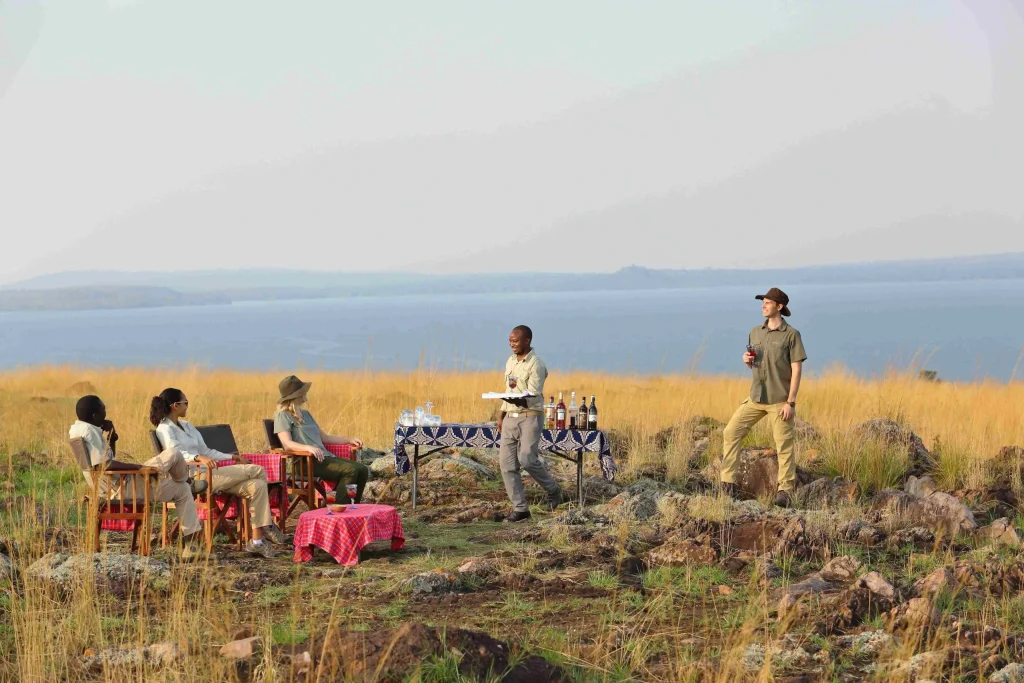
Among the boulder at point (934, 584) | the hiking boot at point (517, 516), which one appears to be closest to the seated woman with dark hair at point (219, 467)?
the hiking boot at point (517, 516)

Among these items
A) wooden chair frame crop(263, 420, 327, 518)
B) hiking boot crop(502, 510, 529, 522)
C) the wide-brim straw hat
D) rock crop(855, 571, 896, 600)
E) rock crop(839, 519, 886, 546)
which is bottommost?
hiking boot crop(502, 510, 529, 522)

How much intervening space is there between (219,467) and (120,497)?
2.44 feet

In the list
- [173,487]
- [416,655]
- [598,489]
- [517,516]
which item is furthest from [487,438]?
[416,655]

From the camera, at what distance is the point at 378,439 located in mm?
12859

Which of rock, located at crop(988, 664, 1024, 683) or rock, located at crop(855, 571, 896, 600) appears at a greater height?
rock, located at crop(855, 571, 896, 600)

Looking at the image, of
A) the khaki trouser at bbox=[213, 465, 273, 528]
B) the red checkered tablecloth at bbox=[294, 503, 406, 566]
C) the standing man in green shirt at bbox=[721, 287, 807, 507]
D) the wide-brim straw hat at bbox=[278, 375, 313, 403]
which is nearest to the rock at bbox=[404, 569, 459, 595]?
the red checkered tablecloth at bbox=[294, 503, 406, 566]

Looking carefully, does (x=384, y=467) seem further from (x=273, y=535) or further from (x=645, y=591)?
(x=645, y=591)

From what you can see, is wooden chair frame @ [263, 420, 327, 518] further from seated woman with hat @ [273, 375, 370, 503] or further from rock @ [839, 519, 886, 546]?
rock @ [839, 519, 886, 546]

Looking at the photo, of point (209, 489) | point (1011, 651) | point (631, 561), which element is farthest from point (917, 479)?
point (209, 489)

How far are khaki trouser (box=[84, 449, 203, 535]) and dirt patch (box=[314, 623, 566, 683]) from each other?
2.72 m

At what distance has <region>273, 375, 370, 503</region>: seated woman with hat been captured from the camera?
28.6ft

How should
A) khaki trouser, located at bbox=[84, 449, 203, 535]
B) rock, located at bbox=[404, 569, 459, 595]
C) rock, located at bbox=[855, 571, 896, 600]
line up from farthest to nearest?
khaki trouser, located at bbox=[84, 449, 203, 535], rock, located at bbox=[404, 569, 459, 595], rock, located at bbox=[855, 571, 896, 600]

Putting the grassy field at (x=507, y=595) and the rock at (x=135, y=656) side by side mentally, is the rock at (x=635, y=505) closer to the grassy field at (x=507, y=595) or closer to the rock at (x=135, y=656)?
the grassy field at (x=507, y=595)

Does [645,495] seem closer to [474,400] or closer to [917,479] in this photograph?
[917,479]
